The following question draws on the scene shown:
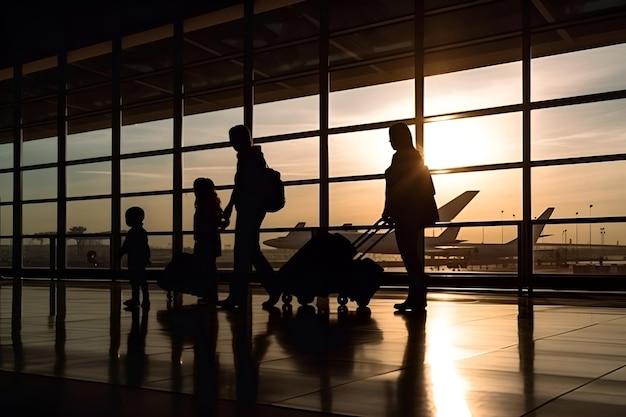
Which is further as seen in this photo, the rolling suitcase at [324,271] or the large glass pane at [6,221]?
the large glass pane at [6,221]

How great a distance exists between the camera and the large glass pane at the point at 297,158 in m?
13.2

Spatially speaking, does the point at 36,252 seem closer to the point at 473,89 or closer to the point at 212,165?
the point at 212,165

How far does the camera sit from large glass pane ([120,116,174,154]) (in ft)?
50.9

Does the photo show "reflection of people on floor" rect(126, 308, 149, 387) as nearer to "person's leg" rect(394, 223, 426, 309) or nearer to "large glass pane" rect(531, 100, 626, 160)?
"person's leg" rect(394, 223, 426, 309)

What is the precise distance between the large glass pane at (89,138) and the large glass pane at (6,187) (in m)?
2.42

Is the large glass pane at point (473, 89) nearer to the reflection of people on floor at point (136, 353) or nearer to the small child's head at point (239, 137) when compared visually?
the small child's head at point (239, 137)

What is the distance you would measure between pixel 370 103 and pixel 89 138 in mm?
7156

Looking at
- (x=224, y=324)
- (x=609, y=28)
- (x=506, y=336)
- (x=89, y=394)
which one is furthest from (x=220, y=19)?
(x=89, y=394)

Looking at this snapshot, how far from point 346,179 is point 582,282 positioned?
425cm

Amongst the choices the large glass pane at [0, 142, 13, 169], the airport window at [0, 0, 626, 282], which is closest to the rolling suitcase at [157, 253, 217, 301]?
the airport window at [0, 0, 626, 282]

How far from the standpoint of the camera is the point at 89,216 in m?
16.5

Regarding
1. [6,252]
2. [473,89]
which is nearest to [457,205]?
[473,89]

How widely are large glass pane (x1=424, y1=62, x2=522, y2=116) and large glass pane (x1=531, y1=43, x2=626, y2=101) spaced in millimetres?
304

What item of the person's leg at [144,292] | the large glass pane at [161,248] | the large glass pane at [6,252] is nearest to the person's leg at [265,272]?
the person's leg at [144,292]
